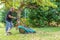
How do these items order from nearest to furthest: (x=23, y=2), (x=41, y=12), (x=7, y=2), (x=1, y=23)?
(x=7, y=2)
(x=23, y=2)
(x=41, y=12)
(x=1, y=23)

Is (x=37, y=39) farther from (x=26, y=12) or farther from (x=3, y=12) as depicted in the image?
(x=3, y=12)

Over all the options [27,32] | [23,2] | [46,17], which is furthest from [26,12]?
[27,32]

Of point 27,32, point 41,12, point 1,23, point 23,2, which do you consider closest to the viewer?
point 27,32

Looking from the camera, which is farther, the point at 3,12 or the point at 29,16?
the point at 3,12

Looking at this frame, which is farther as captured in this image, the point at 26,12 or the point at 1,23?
the point at 1,23

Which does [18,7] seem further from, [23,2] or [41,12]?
[41,12]

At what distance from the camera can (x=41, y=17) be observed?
1930 cm

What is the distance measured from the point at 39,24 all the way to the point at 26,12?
5.84 feet

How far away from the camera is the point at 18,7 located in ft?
57.0

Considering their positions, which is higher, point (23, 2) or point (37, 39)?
point (23, 2)

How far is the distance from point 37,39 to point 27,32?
288cm

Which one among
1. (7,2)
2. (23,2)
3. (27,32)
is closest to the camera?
(7,2)

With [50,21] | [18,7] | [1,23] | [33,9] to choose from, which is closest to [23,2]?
[18,7]

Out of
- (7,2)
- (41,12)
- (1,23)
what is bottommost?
(1,23)
